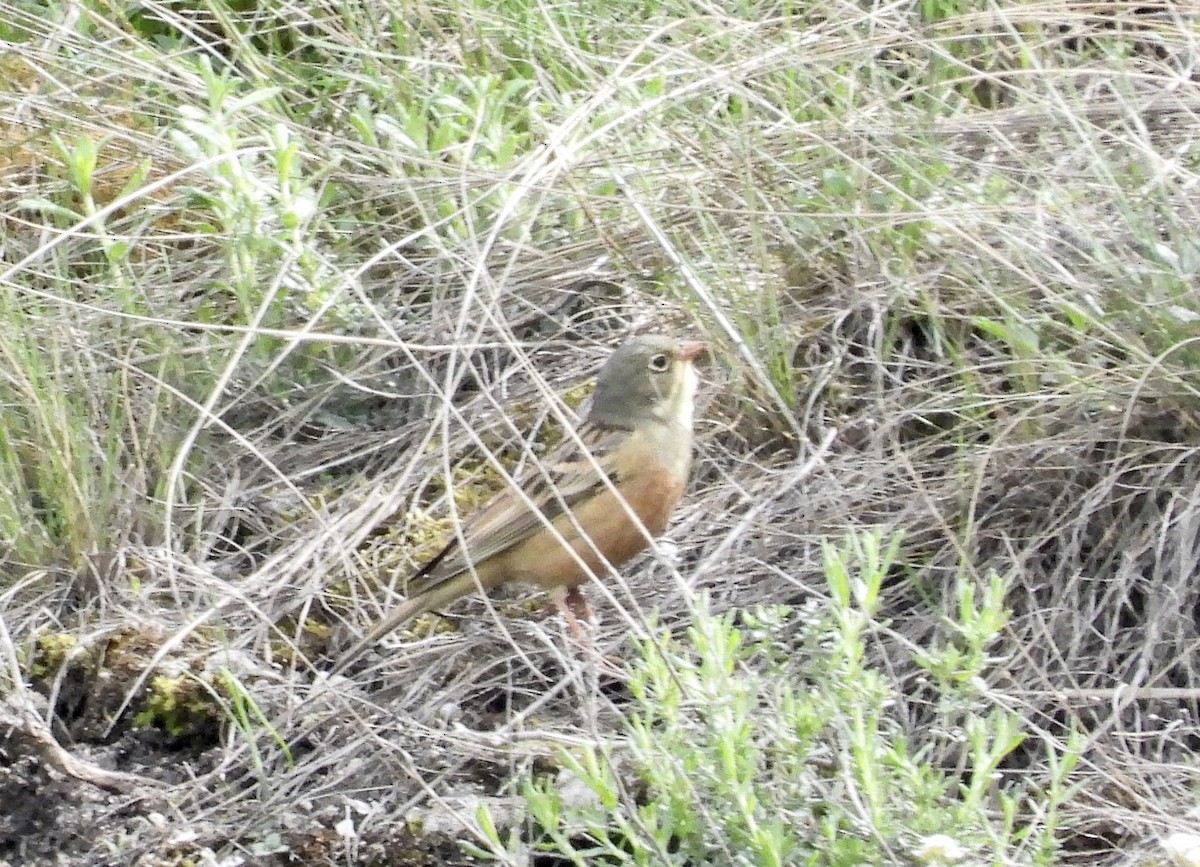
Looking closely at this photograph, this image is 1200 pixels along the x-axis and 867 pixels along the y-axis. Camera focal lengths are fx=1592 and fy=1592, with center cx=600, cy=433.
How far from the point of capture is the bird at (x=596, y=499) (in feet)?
12.6

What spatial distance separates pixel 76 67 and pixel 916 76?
255 cm

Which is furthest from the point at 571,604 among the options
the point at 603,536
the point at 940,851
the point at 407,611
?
the point at 940,851

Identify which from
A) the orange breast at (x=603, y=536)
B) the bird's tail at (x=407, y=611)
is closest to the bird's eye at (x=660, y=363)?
the orange breast at (x=603, y=536)

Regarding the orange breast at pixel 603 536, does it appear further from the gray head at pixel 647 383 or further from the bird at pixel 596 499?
the gray head at pixel 647 383

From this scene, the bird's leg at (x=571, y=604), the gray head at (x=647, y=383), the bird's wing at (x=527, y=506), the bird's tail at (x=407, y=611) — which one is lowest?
the bird's leg at (x=571, y=604)

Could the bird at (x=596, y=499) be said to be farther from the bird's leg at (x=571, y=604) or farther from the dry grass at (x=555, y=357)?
the dry grass at (x=555, y=357)

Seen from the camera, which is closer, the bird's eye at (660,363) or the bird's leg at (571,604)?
the bird's leg at (571,604)

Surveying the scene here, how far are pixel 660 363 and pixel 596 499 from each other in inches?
15.6

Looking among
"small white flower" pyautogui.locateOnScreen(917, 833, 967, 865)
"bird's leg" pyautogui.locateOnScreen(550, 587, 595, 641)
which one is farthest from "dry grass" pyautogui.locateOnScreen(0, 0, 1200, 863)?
"small white flower" pyautogui.locateOnScreen(917, 833, 967, 865)

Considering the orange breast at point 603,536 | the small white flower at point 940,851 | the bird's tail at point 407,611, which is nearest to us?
the small white flower at point 940,851

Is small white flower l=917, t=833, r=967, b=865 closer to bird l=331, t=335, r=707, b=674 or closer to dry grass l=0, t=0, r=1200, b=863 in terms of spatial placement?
dry grass l=0, t=0, r=1200, b=863

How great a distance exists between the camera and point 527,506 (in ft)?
13.0

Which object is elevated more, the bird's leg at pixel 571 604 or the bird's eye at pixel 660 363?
the bird's eye at pixel 660 363

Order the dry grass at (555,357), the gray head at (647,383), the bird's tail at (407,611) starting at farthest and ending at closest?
the gray head at (647,383) < the bird's tail at (407,611) < the dry grass at (555,357)
